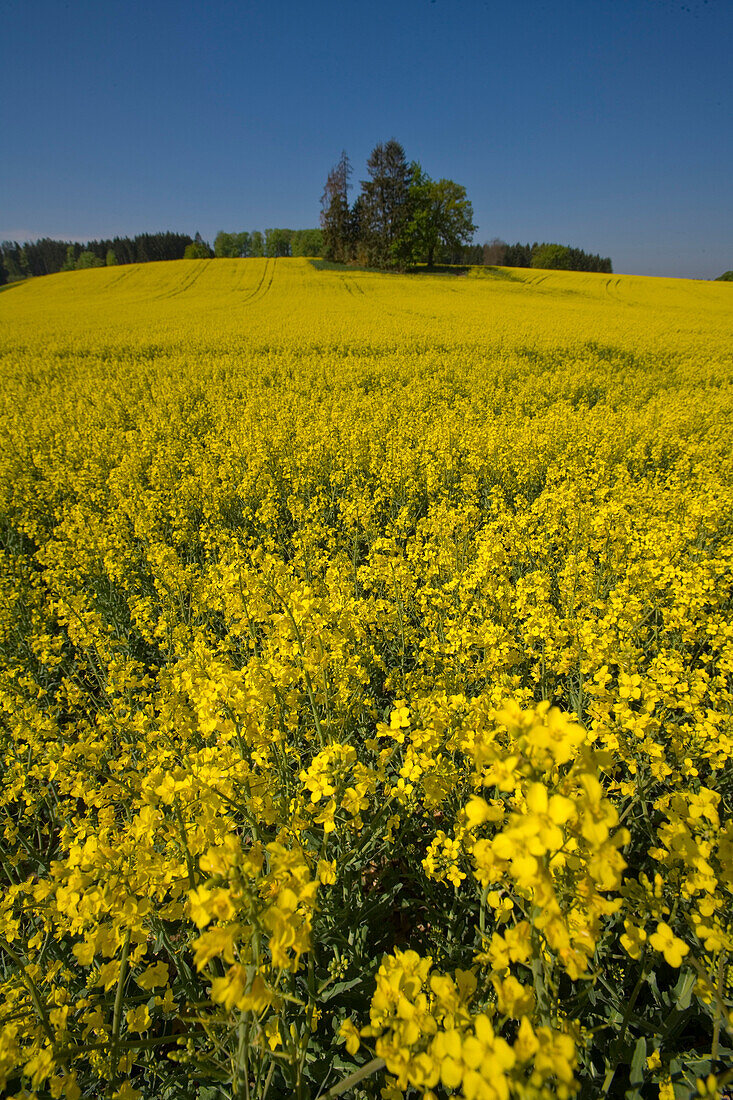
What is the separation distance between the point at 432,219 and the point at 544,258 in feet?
89.9

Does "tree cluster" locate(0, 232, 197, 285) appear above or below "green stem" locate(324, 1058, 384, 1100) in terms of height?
above

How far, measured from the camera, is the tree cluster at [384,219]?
4919 centimetres

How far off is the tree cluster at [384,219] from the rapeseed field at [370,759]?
48589mm

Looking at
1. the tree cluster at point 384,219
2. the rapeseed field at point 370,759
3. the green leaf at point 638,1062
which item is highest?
the tree cluster at point 384,219

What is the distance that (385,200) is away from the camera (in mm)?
50188

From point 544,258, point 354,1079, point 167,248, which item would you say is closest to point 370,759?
point 354,1079

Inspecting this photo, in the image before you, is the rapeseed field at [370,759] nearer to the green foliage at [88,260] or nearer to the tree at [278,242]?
the tree at [278,242]

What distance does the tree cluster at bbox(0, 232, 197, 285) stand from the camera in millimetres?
81500

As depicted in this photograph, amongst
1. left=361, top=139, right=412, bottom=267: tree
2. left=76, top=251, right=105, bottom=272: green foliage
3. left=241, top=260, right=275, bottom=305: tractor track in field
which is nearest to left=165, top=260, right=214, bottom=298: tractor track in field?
left=241, top=260, right=275, bottom=305: tractor track in field

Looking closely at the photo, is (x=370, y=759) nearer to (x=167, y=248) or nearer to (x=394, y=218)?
(x=394, y=218)

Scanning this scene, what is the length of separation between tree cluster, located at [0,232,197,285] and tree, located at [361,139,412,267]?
43309 mm

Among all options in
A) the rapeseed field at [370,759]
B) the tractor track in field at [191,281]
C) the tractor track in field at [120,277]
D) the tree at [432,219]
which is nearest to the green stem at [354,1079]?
the rapeseed field at [370,759]

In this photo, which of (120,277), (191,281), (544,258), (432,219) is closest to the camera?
(191,281)

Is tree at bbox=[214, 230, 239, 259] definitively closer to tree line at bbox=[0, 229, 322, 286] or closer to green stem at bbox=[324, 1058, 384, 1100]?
tree line at bbox=[0, 229, 322, 286]
